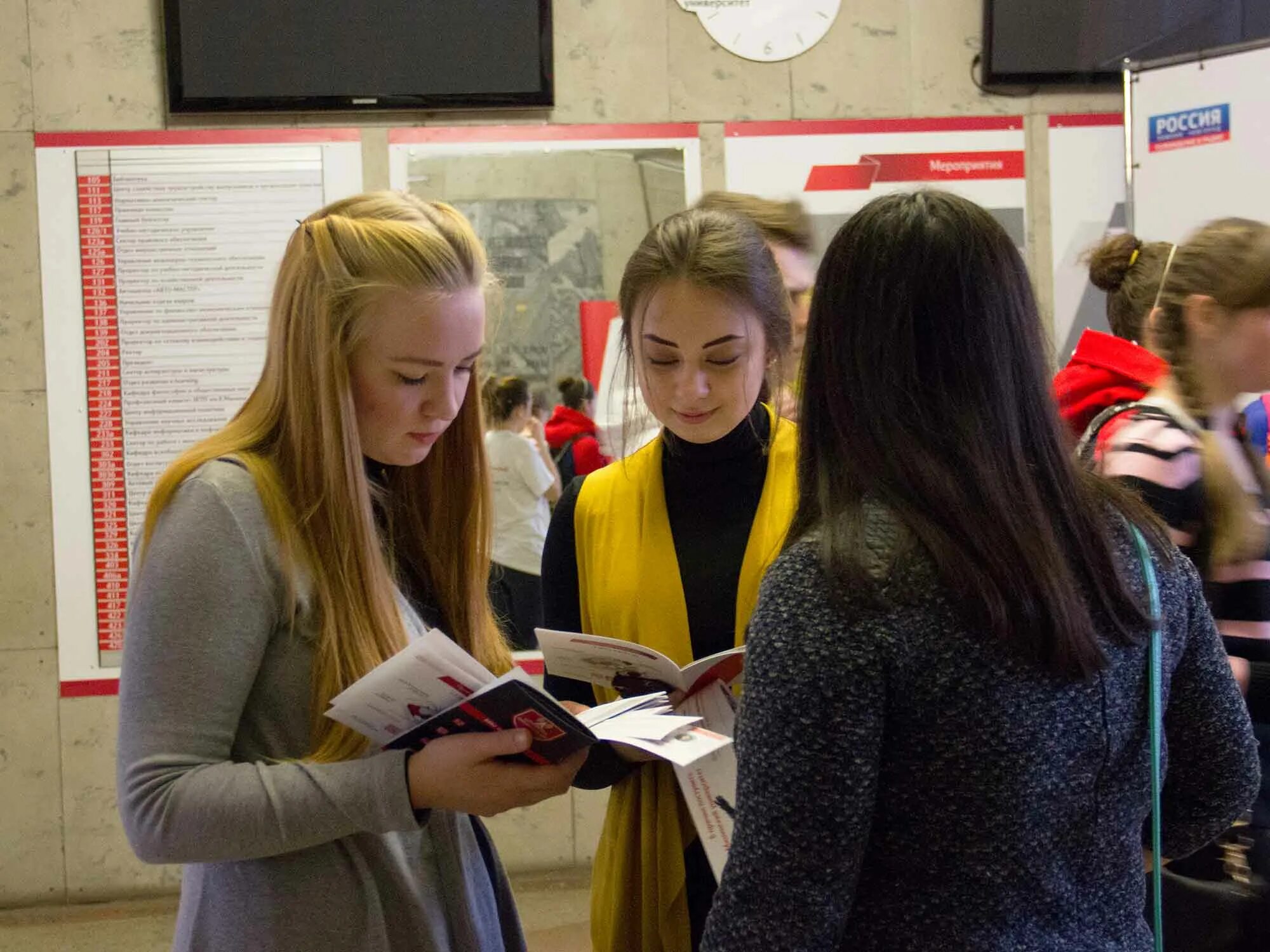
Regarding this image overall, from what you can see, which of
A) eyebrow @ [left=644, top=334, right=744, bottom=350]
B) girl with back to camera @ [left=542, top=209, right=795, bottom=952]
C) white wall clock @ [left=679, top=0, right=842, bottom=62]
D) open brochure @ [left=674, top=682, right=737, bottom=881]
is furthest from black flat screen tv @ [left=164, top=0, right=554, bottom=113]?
open brochure @ [left=674, top=682, right=737, bottom=881]

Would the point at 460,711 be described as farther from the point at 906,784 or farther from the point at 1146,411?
the point at 1146,411

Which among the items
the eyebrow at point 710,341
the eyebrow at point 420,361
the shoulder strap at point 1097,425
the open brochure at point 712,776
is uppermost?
the eyebrow at point 710,341

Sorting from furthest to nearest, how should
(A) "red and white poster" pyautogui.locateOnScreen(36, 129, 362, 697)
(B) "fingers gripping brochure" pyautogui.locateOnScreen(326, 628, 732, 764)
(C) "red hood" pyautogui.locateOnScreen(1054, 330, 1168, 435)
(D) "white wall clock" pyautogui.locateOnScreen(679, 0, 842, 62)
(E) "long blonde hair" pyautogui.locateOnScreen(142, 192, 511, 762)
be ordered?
(D) "white wall clock" pyautogui.locateOnScreen(679, 0, 842, 62), (A) "red and white poster" pyautogui.locateOnScreen(36, 129, 362, 697), (C) "red hood" pyautogui.locateOnScreen(1054, 330, 1168, 435), (E) "long blonde hair" pyautogui.locateOnScreen(142, 192, 511, 762), (B) "fingers gripping brochure" pyautogui.locateOnScreen(326, 628, 732, 764)

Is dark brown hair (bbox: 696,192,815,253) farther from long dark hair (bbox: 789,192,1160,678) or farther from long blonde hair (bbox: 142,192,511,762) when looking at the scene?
long dark hair (bbox: 789,192,1160,678)

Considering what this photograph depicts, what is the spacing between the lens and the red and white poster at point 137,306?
3742mm

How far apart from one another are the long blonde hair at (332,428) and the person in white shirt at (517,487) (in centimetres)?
249

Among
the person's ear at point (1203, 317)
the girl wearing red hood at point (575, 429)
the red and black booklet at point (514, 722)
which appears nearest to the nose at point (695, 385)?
the red and black booklet at point (514, 722)

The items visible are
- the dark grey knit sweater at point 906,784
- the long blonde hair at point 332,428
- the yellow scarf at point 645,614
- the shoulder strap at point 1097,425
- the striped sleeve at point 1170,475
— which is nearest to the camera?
the dark grey knit sweater at point 906,784

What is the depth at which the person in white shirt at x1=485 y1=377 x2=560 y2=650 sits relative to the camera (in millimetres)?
3893

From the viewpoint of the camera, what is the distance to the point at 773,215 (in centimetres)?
205

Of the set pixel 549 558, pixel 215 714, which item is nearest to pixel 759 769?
pixel 215 714

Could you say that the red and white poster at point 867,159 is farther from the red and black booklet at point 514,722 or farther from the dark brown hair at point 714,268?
the red and black booklet at point 514,722

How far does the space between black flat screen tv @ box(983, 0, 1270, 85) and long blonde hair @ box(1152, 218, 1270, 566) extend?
1961 millimetres

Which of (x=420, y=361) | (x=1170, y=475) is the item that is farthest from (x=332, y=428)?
(x=1170, y=475)
